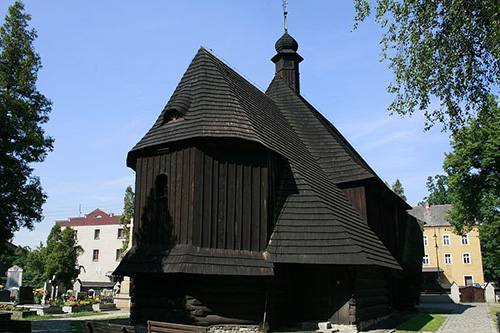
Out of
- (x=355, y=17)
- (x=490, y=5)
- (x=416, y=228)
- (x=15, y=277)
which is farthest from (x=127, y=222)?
(x=490, y=5)

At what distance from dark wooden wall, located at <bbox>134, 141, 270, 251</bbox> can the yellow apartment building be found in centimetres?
4001

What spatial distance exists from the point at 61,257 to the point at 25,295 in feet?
26.9

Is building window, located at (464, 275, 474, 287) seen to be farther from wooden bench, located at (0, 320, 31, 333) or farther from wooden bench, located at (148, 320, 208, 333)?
wooden bench, located at (0, 320, 31, 333)

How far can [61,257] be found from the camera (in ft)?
108

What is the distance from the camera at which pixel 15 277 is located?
3116 cm

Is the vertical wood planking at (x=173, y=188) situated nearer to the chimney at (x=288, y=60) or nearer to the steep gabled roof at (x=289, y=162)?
the steep gabled roof at (x=289, y=162)

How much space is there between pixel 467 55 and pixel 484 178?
17.7m

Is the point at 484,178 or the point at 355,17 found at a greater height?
the point at 355,17

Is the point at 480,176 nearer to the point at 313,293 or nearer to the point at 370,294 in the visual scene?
the point at 370,294

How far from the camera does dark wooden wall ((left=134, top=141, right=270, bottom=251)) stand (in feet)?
41.6

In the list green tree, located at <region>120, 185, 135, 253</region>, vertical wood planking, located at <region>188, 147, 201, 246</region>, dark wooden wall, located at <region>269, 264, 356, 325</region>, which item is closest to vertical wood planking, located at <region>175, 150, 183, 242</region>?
vertical wood planking, located at <region>188, 147, 201, 246</region>

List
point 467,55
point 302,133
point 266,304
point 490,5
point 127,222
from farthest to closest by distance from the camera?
point 127,222
point 302,133
point 266,304
point 467,55
point 490,5

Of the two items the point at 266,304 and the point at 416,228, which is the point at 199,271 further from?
the point at 416,228

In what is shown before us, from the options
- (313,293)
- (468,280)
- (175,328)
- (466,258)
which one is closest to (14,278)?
(313,293)
